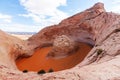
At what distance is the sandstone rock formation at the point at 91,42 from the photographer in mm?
5816

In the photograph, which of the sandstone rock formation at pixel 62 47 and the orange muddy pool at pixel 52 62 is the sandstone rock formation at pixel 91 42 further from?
the sandstone rock formation at pixel 62 47

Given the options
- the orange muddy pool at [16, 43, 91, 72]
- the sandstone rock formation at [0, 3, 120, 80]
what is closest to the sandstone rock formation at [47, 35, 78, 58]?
the orange muddy pool at [16, 43, 91, 72]

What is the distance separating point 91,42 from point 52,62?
4349 mm

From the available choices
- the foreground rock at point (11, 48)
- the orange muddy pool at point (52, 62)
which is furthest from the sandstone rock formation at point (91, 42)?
the orange muddy pool at point (52, 62)

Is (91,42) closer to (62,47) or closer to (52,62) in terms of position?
(62,47)

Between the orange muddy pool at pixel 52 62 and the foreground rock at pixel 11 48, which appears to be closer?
the foreground rock at pixel 11 48

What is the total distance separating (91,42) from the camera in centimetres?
1967

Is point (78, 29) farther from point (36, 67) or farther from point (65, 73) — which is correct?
point (65, 73)

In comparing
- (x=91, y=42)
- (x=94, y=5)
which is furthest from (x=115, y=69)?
(x=94, y=5)

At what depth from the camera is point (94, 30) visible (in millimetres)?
18531

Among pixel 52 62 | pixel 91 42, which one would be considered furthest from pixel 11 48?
pixel 91 42

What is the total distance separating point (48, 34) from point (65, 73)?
17753 mm

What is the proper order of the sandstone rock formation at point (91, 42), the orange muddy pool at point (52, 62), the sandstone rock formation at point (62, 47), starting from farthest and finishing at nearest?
the sandstone rock formation at point (62, 47)
the orange muddy pool at point (52, 62)
the sandstone rock formation at point (91, 42)

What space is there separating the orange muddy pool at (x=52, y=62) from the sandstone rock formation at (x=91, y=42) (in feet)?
4.56
